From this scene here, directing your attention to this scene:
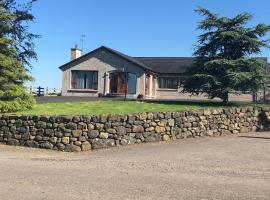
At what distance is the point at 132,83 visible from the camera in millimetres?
42781

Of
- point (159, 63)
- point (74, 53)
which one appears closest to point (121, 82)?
point (159, 63)

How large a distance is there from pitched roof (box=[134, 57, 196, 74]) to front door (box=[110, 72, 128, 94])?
374 cm

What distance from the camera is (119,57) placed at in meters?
43.2

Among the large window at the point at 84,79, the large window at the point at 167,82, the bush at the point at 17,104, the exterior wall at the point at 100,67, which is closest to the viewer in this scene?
the bush at the point at 17,104

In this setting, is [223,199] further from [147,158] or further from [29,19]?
[29,19]

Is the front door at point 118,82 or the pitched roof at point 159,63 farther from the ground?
the pitched roof at point 159,63

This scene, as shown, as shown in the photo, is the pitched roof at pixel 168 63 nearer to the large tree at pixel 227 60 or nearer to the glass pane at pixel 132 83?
the glass pane at pixel 132 83

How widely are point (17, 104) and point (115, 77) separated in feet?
75.0

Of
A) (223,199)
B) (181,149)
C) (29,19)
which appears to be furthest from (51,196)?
(29,19)

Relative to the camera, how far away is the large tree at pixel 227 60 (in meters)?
25.2

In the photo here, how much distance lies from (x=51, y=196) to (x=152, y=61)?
39951mm

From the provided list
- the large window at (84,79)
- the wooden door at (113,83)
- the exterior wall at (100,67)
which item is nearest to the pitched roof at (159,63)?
the exterior wall at (100,67)

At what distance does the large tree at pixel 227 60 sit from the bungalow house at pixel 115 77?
1542 centimetres

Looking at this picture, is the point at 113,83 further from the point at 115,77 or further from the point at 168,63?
the point at 168,63
